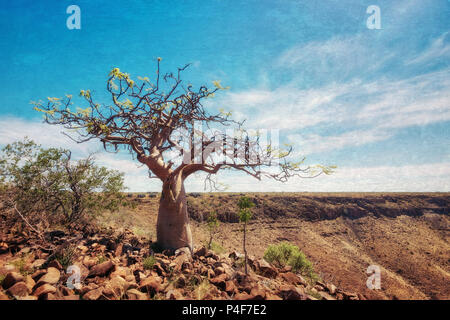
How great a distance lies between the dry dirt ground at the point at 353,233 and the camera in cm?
1827

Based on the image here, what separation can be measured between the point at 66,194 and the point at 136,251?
3.18m

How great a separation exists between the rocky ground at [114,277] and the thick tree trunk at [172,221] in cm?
74

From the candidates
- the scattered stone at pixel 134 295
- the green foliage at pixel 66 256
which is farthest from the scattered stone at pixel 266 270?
the green foliage at pixel 66 256

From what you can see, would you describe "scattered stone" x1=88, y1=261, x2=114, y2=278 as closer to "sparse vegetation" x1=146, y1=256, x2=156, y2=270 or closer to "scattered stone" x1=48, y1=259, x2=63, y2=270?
"scattered stone" x1=48, y1=259, x2=63, y2=270

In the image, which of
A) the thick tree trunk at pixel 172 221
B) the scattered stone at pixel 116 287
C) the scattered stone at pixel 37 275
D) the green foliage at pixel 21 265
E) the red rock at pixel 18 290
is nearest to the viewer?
the red rock at pixel 18 290

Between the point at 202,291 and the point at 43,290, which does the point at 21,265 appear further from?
the point at 202,291

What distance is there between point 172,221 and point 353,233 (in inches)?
1304

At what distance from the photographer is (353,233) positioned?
Answer: 3041 cm

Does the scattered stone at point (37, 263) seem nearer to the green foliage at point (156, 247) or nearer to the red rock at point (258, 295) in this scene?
the green foliage at point (156, 247)

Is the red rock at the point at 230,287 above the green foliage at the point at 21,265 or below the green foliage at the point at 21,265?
below

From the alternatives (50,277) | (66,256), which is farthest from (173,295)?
(66,256)
